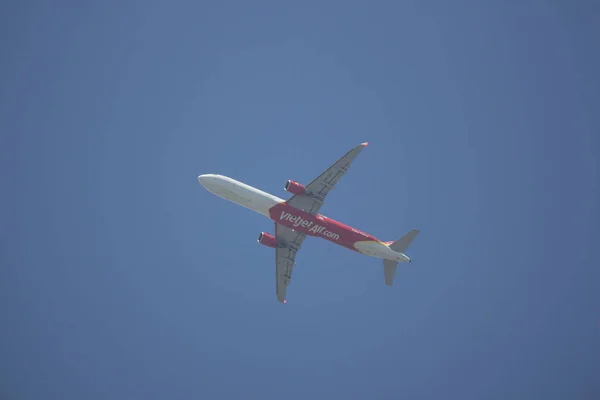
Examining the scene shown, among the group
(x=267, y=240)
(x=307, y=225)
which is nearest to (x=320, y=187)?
(x=307, y=225)

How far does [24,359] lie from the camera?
109 metres

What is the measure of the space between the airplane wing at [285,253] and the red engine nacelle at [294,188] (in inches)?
255

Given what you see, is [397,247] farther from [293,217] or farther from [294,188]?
[294,188]

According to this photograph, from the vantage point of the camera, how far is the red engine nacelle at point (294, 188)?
5044 centimetres

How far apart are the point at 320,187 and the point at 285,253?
1054 cm

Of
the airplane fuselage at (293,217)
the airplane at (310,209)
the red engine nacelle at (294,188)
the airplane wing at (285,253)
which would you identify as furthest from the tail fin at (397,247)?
the red engine nacelle at (294,188)

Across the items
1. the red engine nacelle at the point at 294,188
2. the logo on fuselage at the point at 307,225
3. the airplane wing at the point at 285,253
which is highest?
the red engine nacelle at the point at 294,188

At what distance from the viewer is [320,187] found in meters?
50.3

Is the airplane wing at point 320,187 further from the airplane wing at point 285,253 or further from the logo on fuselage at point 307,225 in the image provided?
the airplane wing at point 285,253

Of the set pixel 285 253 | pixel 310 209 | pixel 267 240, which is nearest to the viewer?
pixel 310 209

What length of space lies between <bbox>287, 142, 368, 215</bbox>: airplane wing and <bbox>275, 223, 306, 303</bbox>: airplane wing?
5.37 m

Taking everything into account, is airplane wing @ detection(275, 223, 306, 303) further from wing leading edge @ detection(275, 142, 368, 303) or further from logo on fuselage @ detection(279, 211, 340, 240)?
logo on fuselage @ detection(279, 211, 340, 240)

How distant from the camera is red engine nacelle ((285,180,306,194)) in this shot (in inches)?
1986

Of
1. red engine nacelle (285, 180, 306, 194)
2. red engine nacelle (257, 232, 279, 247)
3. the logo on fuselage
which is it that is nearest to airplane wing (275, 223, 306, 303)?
red engine nacelle (257, 232, 279, 247)
